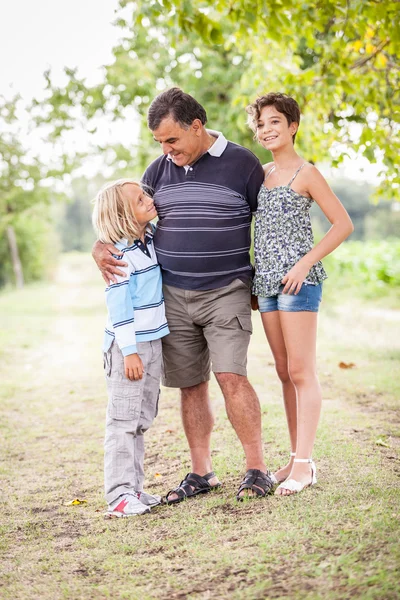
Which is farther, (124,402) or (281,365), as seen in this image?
(281,365)

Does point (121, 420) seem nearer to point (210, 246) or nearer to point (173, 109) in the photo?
point (210, 246)

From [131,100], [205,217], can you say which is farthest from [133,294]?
[131,100]

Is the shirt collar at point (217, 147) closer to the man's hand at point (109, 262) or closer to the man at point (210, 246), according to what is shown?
the man at point (210, 246)

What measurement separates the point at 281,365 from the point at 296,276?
1.99 feet

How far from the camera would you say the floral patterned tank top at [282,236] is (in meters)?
3.90

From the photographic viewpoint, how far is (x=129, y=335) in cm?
394

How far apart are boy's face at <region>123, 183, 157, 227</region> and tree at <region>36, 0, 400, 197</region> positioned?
1.95 metres

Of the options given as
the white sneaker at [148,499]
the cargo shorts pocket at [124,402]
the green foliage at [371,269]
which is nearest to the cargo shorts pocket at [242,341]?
the cargo shorts pocket at [124,402]

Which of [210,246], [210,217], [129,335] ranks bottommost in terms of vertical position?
[129,335]

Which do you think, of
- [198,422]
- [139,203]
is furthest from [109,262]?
[198,422]

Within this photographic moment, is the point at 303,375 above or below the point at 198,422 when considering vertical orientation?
above

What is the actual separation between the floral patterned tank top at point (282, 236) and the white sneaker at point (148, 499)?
1.32 m

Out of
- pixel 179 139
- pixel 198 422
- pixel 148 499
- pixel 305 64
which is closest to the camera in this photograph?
pixel 179 139

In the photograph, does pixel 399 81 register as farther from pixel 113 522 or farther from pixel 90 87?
pixel 90 87
